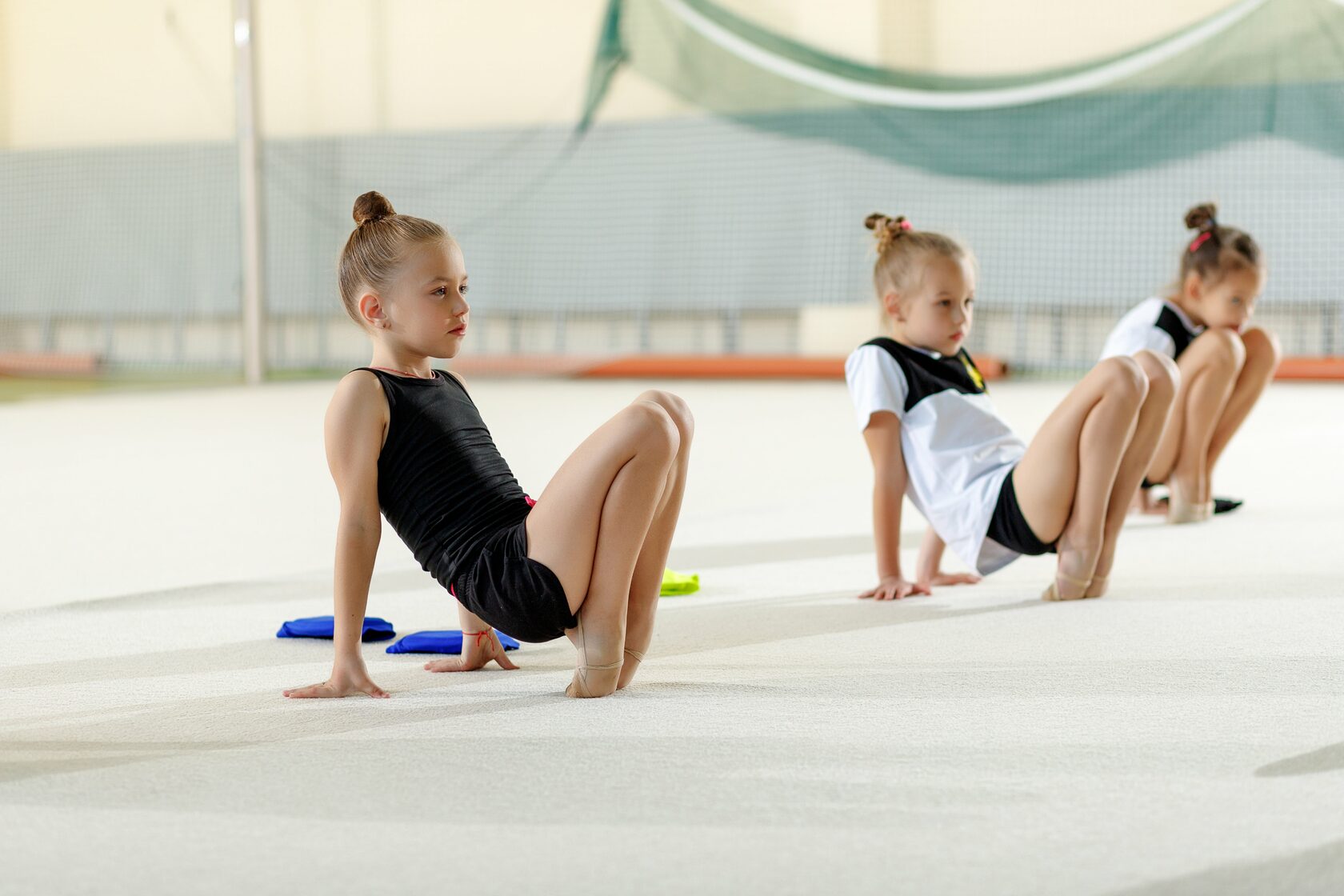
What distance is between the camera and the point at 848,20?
354 inches

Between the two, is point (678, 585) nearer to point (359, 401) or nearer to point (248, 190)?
point (359, 401)

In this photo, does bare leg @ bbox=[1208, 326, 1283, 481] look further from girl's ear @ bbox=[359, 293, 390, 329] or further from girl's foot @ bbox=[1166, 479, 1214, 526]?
girl's ear @ bbox=[359, 293, 390, 329]

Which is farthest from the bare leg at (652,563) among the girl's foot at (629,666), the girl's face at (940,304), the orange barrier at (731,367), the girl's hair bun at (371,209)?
the orange barrier at (731,367)

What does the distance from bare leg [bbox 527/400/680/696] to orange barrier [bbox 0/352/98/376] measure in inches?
291

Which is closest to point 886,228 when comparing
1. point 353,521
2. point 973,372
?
point 973,372

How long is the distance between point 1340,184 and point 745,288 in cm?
346

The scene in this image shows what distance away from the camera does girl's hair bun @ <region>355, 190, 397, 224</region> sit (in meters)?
1.67

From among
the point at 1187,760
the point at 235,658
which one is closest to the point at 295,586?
the point at 235,658

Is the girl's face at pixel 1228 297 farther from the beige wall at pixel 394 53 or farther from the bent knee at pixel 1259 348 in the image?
the beige wall at pixel 394 53

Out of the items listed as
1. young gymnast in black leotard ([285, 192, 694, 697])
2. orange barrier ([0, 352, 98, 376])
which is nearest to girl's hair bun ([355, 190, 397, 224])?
young gymnast in black leotard ([285, 192, 694, 697])

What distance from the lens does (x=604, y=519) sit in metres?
1.52

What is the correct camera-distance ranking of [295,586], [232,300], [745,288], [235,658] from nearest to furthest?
[235,658]
[295,586]
[232,300]
[745,288]

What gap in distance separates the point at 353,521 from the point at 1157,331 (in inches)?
82.9

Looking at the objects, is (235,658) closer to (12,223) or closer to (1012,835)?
(1012,835)
